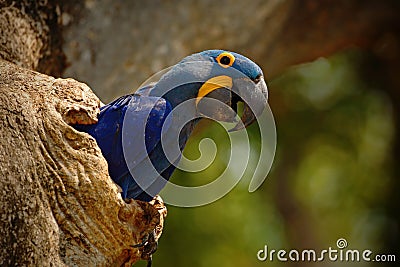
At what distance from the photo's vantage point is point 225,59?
2293 millimetres

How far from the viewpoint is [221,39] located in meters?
3.80

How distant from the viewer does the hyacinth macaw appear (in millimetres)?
2254

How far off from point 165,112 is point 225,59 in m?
0.27

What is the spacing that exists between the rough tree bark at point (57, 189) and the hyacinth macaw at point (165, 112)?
0.08 metres

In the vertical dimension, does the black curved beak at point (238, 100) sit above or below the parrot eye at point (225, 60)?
below

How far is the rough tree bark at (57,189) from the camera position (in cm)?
187

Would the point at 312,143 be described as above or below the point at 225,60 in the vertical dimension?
above

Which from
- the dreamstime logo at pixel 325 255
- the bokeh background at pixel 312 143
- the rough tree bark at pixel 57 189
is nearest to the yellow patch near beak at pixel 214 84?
the rough tree bark at pixel 57 189

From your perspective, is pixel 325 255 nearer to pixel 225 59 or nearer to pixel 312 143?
Answer: pixel 312 143

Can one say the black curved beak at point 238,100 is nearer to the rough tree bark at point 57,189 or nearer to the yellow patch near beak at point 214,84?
the yellow patch near beak at point 214,84

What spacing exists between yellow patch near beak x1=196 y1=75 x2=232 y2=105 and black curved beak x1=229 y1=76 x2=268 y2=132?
26 mm

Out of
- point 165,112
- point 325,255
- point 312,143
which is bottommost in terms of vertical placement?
point 165,112

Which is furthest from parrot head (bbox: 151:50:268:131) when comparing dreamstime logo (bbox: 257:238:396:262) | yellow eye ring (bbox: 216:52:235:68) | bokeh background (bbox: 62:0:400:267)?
dreamstime logo (bbox: 257:238:396:262)

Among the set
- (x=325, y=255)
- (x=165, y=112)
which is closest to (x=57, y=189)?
(x=165, y=112)
